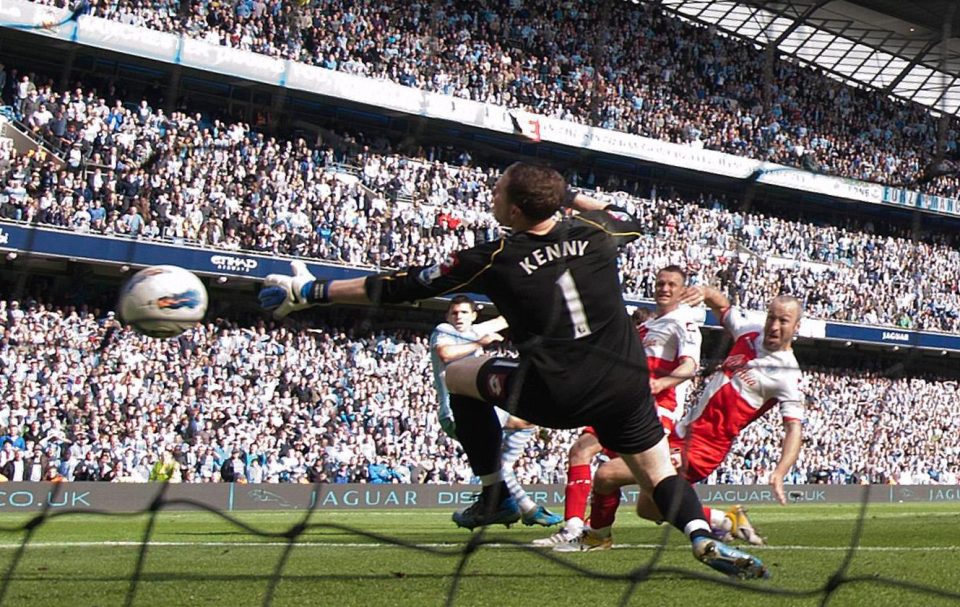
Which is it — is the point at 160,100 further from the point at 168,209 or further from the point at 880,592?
the point at 880,592

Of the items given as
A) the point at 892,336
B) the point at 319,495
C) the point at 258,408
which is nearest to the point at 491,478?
the point at 892,336

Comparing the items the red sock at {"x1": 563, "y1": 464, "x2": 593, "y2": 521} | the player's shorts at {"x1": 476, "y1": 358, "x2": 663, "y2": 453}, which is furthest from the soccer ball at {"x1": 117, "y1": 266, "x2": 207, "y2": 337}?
the red sock at {"x1": 563, "y1": 464, "x2": 593, "y2": 521}

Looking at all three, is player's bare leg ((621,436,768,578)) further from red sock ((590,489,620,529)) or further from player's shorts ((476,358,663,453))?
red sock ((590,489,620,529))

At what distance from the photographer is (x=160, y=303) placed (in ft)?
15.2

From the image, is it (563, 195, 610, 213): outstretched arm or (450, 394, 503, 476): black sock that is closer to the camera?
(563, 195, 610, 213): outstretched arm

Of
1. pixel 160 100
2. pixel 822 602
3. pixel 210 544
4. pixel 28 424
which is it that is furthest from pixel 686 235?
pixel 28 424

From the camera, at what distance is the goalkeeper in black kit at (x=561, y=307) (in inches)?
174

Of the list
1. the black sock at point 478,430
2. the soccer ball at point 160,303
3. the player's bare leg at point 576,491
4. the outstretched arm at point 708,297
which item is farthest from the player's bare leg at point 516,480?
the soccer ball at point 160,303

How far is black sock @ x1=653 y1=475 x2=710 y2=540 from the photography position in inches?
192

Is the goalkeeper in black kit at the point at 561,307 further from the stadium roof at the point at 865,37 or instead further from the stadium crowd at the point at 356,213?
the stadium roof at the point at 865,37

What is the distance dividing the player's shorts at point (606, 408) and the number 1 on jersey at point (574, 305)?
0.20m

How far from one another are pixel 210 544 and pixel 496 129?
3328mm

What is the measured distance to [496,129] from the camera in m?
8.28

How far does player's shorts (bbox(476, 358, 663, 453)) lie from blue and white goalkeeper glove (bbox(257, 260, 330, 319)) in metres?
0.91
